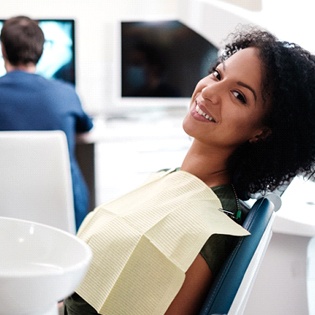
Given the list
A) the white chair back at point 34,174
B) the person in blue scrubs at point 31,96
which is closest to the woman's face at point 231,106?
the white chair back at point 34,174

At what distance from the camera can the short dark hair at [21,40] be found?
8.52 ft

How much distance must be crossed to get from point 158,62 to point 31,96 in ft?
3.63

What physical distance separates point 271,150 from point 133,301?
0.38 m

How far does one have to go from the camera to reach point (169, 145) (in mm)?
3473

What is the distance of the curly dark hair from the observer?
1.13 m

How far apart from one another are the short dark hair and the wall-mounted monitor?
0.82m

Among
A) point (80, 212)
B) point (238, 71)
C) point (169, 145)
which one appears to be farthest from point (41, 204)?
point (169, 145)

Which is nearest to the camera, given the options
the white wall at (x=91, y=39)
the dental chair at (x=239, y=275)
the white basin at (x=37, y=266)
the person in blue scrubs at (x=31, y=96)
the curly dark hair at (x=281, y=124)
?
the white basin at (x=37, y=266)

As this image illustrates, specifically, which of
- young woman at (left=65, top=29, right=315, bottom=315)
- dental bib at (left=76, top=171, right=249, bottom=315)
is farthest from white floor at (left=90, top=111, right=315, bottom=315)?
dental bib at (left=76, top=171, right=249, bottom=315)

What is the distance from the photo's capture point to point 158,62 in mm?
3430

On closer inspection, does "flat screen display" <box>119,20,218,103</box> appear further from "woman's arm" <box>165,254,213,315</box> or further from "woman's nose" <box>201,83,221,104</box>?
"woman's arm" <box>165,254,213,315</box>

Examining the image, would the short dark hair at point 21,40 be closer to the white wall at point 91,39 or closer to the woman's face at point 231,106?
the white wall at point 91,39

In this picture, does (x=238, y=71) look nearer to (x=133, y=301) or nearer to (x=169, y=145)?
(x=133, y=301)

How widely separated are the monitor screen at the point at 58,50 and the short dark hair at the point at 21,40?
65 centimetres
